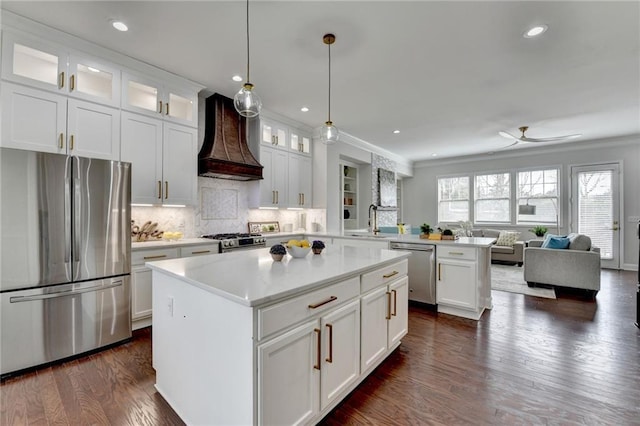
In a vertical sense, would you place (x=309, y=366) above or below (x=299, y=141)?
below

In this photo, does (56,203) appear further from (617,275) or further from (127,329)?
(617,275)

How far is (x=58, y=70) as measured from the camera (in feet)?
8.73

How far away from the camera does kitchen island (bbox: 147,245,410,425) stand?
128 centimetres

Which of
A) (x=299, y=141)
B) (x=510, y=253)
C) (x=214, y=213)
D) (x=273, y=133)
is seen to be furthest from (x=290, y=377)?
(x=510, y=253)

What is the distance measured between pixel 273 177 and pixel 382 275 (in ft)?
10.1

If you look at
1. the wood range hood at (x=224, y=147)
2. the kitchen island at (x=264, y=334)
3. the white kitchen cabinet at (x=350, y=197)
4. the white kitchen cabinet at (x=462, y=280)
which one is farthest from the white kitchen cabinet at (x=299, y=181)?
the kitchen island at (x=264, y=334)

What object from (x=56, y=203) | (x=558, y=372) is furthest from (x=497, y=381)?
(x=56, y=203)

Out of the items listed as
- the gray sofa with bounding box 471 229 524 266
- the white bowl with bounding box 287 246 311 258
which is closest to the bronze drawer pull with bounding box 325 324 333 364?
the white bowl with bounding box 287 246 311 258

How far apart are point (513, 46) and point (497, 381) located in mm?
3029

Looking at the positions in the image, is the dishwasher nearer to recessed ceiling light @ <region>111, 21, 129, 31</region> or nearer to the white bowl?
the white bowl

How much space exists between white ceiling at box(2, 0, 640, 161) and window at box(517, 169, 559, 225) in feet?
8.55

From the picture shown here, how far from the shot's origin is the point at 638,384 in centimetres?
210

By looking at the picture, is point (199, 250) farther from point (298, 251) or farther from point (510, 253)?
point (510, 253)

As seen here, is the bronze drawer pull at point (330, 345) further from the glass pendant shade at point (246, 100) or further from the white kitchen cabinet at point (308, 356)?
the glass pendant shade at point (246, 100)
